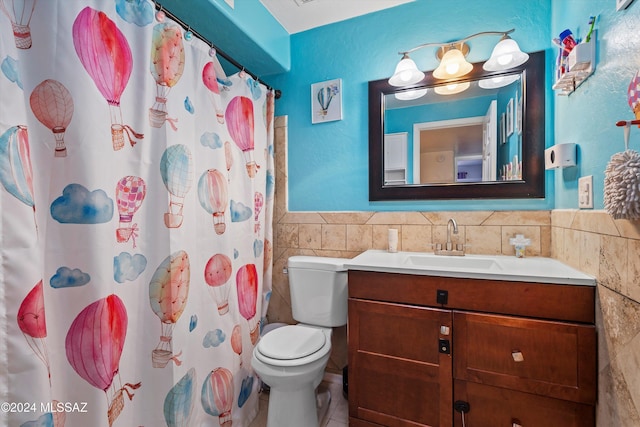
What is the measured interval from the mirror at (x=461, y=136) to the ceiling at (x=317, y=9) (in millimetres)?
488

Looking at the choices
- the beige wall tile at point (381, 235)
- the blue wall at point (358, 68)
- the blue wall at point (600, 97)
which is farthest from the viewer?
the beige wall tile at point (381, 235)

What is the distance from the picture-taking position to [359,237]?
182 cm

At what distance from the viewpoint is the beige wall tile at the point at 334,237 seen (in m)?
1.86

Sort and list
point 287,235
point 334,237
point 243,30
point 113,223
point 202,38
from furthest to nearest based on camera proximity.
Result: point 287,235, point 334,237, point 243,30, point 202,38, point 113,223

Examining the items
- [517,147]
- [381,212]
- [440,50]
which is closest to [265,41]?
[440,50]

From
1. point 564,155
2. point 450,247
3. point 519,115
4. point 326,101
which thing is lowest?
point 450,247

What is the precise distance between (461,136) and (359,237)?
33.4 inches

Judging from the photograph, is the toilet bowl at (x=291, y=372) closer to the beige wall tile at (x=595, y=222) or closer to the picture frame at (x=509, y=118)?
the beige wall tile at (x=595, y=222)

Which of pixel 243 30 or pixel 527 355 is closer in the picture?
pixel 527 355

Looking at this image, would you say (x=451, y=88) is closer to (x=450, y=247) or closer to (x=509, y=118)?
(x=509, y=118)

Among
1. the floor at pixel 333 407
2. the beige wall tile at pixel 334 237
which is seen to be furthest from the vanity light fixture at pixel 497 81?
the floor at pixel 333 407

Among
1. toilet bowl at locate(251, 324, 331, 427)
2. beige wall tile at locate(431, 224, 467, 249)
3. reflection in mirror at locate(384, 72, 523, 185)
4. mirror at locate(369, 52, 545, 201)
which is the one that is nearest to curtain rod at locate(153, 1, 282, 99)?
mirror at locate(369, 52, 545, 201)

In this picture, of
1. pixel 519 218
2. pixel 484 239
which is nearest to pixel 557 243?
pixel 519 218

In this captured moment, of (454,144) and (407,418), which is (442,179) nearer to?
(454,144)
